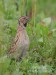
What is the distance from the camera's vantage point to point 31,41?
23.9ft

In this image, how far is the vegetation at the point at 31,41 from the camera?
6.21 meters

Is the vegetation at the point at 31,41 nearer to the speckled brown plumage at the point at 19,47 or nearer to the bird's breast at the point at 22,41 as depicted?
the speckled brown plumage at the point at 19,47

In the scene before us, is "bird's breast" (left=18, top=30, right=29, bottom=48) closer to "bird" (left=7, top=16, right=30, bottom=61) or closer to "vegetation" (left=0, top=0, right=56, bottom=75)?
"bird" (left=7, top=16, right=30, bottom=61)

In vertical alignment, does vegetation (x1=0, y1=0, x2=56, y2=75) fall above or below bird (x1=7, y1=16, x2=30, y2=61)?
below

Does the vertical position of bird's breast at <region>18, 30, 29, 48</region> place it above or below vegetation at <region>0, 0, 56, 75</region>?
above

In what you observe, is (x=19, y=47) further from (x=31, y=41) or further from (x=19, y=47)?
(x=31, y=41)

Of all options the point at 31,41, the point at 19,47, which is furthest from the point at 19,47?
the point at 31,41

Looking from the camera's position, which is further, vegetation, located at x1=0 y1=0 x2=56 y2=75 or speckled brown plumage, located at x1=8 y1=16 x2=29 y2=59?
speckled brown plumage, located at x1=8 y1=16 x2=29 y2=59

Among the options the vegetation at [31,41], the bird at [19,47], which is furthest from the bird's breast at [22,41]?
the vegetation at [31,41]

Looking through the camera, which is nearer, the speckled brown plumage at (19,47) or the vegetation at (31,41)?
the vegetation at (31,41)

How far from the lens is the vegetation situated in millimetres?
6207

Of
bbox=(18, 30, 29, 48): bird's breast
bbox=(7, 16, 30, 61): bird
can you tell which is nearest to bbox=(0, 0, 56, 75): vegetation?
bbox=(7, 16, 30, 61): bird

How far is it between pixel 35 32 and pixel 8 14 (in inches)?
32.7

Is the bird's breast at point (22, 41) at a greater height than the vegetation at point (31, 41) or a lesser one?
greater
